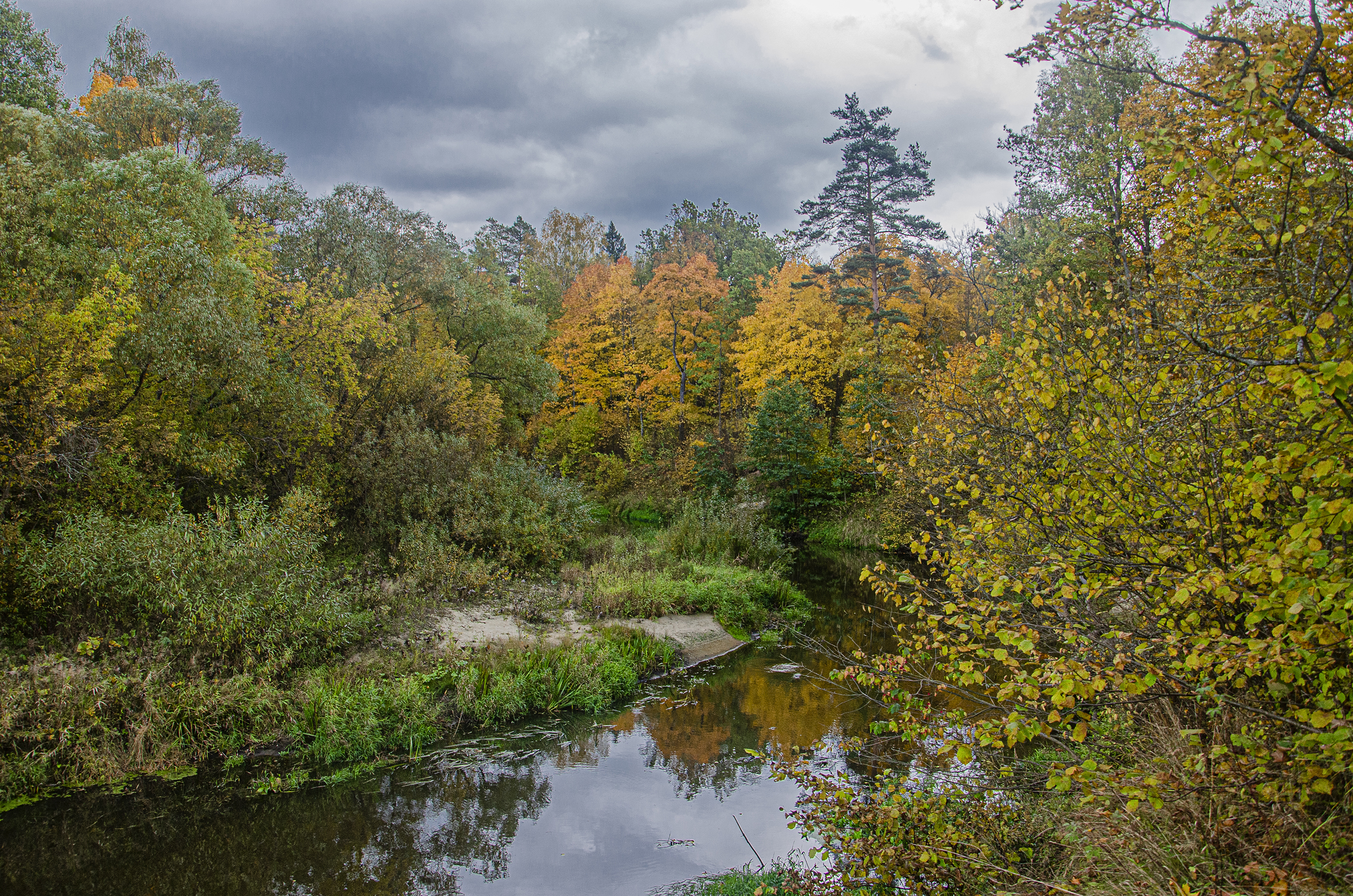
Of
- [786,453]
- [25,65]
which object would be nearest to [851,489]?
[786,453]

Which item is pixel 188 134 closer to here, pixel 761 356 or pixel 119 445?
pixel 119 445

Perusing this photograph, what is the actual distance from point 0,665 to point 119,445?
4.51m

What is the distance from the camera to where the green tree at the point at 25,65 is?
53.8ft

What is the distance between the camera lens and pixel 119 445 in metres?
11.8

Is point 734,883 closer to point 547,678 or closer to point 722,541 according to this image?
point 547,678

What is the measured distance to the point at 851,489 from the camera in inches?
1129

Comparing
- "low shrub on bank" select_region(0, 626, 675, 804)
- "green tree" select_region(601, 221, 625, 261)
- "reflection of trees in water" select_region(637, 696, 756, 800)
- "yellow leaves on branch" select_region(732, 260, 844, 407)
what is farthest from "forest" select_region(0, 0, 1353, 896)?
"green tree" select_region(601, 221, 625, 261)

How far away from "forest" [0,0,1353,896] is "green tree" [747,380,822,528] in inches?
6.4

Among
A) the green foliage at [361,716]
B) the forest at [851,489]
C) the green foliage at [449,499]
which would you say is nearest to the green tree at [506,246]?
the forest at [851,489]

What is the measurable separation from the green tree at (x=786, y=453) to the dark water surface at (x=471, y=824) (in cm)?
1773

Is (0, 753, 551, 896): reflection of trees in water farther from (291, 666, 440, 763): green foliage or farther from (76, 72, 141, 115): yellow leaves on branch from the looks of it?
(76, 72, 141, 115): yellow leaves on branch

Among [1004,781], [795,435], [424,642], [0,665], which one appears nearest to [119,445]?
[0,665]

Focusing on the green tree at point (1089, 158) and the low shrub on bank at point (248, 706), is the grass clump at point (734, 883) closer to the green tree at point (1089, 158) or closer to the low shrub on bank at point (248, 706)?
the low shrub on bank at point (248, 706)

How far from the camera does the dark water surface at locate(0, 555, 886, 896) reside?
21.9 ft
